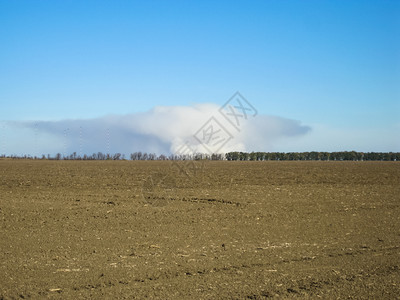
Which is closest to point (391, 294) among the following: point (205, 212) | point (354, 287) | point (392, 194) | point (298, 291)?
point (354, 287)

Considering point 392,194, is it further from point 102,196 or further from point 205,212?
point 102,196

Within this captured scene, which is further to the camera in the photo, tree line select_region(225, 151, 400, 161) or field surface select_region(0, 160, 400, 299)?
tree line select_region(225, 151, 400, 161)

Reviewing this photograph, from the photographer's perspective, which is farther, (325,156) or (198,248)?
(325,156)

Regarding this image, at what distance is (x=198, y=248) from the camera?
988 centimetres

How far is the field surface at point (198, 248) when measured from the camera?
7.02 m

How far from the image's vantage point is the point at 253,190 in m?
23.2

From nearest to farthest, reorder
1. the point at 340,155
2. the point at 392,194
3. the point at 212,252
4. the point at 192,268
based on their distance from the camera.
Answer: the point at 192,268, the point at 212,252, the point at 392,194, the point at 340,155

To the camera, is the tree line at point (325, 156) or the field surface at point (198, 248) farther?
the tree line at point (325, 156)

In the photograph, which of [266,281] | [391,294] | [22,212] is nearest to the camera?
[391,294]

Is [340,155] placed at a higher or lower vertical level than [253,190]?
higher

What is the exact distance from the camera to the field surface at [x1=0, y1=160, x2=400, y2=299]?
7020mm

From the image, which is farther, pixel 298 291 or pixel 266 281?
pixel 266 281

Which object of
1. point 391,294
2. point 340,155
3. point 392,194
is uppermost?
point 340,155

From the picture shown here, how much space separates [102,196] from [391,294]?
49.2ft
